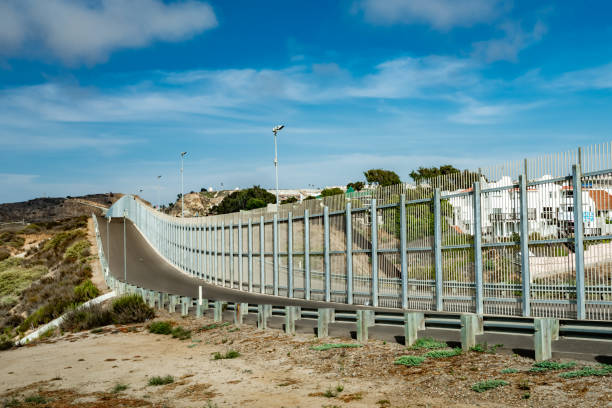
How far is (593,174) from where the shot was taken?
15.4m

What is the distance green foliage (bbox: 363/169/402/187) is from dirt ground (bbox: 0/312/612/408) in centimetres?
10469

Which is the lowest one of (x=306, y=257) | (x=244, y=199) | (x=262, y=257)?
(x=262, y=257)

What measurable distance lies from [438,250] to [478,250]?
1.94m

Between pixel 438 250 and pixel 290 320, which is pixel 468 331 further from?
pixel 438 250

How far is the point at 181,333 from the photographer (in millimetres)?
20766

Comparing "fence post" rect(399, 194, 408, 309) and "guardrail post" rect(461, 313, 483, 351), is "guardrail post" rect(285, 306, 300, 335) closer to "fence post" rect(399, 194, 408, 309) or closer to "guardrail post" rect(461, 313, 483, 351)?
"fence post" rect(399, 194, 408, 309)

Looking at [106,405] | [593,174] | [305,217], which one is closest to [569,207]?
[593,174]

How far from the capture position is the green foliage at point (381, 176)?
123m

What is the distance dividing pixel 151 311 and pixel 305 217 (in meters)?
8.54

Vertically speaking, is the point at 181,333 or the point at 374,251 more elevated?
the point at 374,251

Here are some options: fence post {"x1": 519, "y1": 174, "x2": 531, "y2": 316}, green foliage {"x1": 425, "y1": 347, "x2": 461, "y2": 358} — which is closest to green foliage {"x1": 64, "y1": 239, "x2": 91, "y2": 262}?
fence post {"x1": 519, "y1": 174, "x2": 531, "y2": 316}

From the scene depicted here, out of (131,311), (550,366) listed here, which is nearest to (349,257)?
(131,311)

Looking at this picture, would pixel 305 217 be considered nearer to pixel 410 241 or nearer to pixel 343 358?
pixel 410 241

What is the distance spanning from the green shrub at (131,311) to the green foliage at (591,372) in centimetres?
1978
